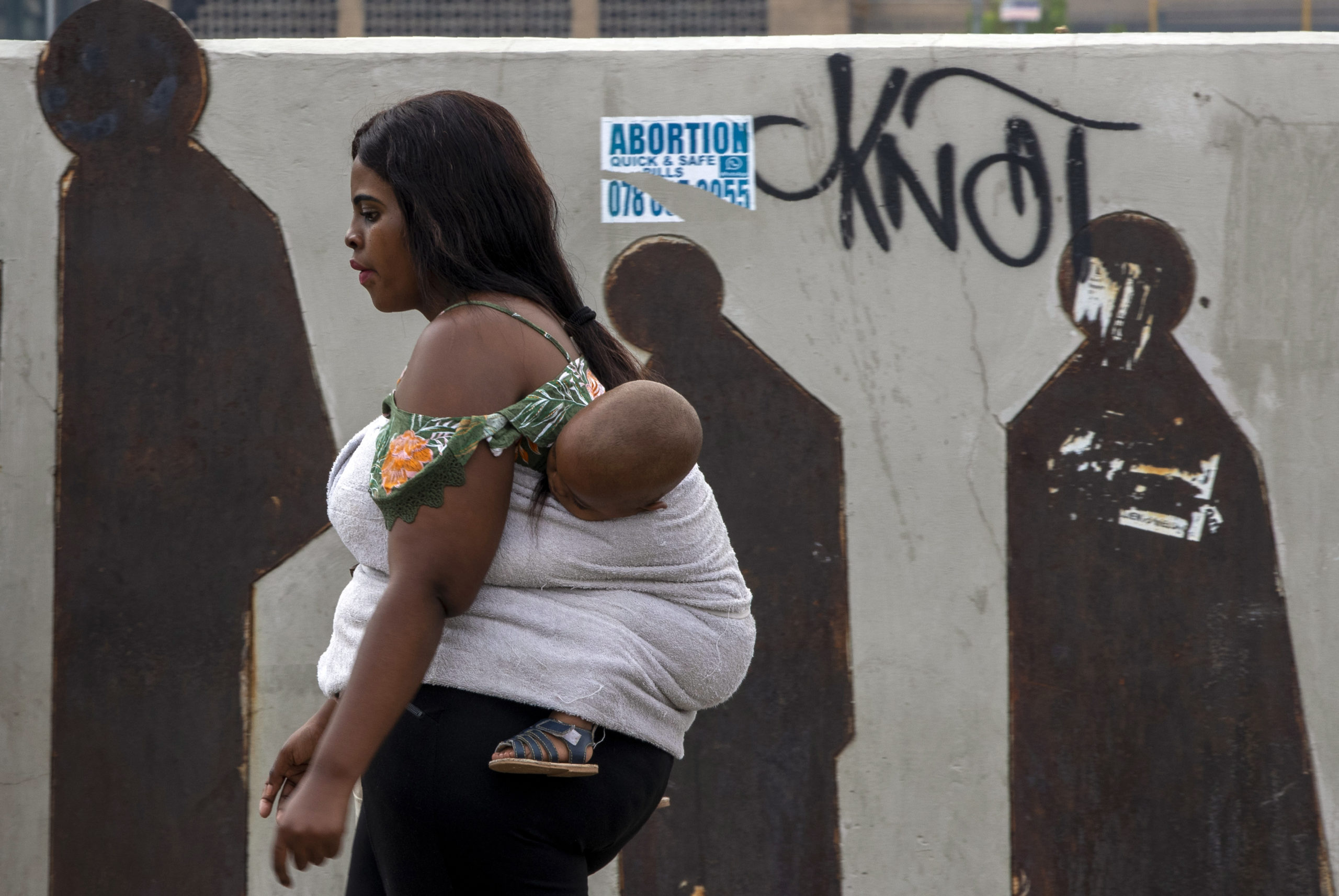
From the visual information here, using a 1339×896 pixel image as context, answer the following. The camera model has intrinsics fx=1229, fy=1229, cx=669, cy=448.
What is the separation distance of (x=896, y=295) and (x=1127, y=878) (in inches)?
55.5

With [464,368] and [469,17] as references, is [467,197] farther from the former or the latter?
[469,17]

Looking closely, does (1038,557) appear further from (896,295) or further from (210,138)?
(210,138)

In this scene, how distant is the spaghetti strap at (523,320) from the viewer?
1.49 m

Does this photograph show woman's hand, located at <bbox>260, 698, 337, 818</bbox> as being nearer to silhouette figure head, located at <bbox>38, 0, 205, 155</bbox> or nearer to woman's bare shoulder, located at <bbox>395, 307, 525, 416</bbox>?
woman's bare shoulder, located at <bbox>395, 307, 525, 416</bbox>

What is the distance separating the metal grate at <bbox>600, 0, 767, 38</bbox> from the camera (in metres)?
14.8

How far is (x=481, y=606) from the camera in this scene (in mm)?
1493

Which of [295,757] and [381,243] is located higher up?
[381,243]

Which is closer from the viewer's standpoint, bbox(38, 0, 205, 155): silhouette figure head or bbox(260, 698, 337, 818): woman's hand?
bbox(260, 698, 337, 818): woman's hand

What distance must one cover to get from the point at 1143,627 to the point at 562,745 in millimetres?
1787

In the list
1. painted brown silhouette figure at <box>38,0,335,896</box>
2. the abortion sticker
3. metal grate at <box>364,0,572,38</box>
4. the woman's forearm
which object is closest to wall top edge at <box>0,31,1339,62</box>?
the abortion sticker

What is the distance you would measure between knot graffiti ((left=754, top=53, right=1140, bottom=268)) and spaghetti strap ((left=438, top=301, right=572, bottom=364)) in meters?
1.39

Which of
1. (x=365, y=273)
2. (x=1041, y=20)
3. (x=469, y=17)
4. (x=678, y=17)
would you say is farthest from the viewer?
(x=1041, y=20)

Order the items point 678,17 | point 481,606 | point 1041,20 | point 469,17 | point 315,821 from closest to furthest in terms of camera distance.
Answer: point 315,821, point 481,606, point 469,17, point 678,17, point 1041,20

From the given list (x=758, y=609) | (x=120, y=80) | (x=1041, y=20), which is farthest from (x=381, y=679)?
(x=1041, y=20)
